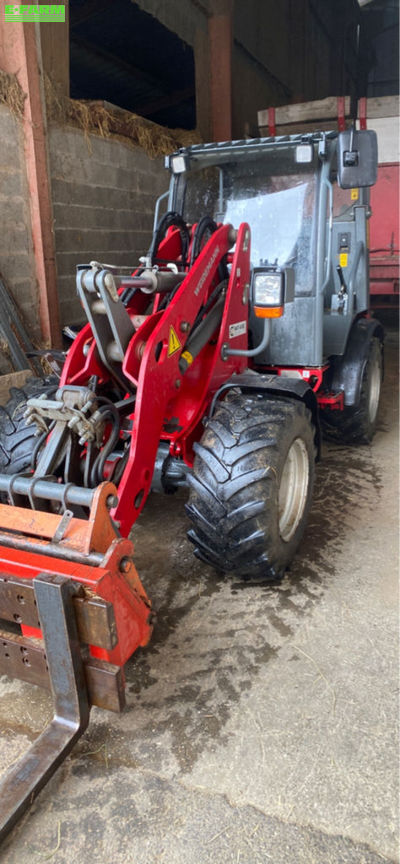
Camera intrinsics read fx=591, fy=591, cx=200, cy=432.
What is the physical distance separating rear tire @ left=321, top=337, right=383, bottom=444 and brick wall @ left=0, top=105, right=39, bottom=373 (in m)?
2.66

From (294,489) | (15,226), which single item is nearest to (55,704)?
(294,489)

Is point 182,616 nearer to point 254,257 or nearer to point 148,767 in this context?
point 148,767

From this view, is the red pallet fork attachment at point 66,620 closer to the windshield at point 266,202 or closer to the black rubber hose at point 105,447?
the black rubber hose at point 105,447

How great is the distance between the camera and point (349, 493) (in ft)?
13.2

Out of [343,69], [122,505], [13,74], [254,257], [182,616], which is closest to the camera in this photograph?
[122,505]

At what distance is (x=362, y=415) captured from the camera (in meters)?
4.62

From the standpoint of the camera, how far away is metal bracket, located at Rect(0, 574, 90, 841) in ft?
5.89

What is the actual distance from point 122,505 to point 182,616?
670 mm

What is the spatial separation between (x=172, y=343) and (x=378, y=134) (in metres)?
6.00

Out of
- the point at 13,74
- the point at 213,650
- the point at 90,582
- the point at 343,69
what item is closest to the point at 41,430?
the point at 90,582

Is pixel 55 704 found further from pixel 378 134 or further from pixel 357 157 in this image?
pixel 378 134

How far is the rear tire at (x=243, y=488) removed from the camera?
2594mm

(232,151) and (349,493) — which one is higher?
(232,151)

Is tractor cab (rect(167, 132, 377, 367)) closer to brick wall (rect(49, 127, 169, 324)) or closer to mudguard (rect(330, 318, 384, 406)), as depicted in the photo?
mudguard (rect(330, 318, 384, 406))
